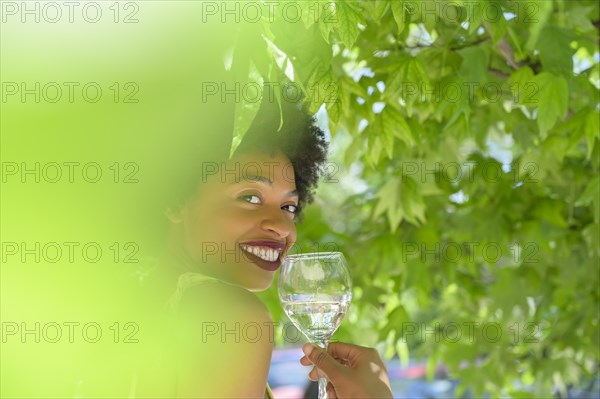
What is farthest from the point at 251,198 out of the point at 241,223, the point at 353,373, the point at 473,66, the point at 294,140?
the point at 473,66

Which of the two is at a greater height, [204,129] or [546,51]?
[546,51]

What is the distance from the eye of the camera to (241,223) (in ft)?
4.05

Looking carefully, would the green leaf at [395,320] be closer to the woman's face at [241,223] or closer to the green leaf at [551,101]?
the green leaf at [551,101]

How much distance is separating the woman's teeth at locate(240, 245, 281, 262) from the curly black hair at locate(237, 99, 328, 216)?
0.49 ft

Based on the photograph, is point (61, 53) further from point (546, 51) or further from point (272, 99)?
point (546, 51)

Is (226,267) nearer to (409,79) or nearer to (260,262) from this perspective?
(260,262)

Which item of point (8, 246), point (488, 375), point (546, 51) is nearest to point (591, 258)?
point (488, 375)

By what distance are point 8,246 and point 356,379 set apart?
54 cm

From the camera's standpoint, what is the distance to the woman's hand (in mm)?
1123

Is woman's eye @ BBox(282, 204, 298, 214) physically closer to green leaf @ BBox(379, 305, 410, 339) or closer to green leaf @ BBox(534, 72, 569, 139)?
green leaf @ BBox(534, 72, 569, 139)

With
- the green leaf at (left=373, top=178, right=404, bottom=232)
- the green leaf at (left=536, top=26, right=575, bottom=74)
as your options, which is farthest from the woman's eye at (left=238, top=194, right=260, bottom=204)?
the green leaf at (left=373, top=178, right=404, bottom=232)

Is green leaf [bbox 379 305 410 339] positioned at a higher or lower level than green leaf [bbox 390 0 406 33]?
lower

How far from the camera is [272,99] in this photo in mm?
1362

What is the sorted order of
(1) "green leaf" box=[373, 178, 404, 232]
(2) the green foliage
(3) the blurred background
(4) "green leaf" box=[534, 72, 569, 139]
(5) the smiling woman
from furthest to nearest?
1. (1) "green leaf" box=[373, 178, 404, 232]
2. (4) "green leaf" box=[534, 72, 569, 139]
3. (2) the green foliage
4. (3) the blurred background
5. (5) the smiling woman
